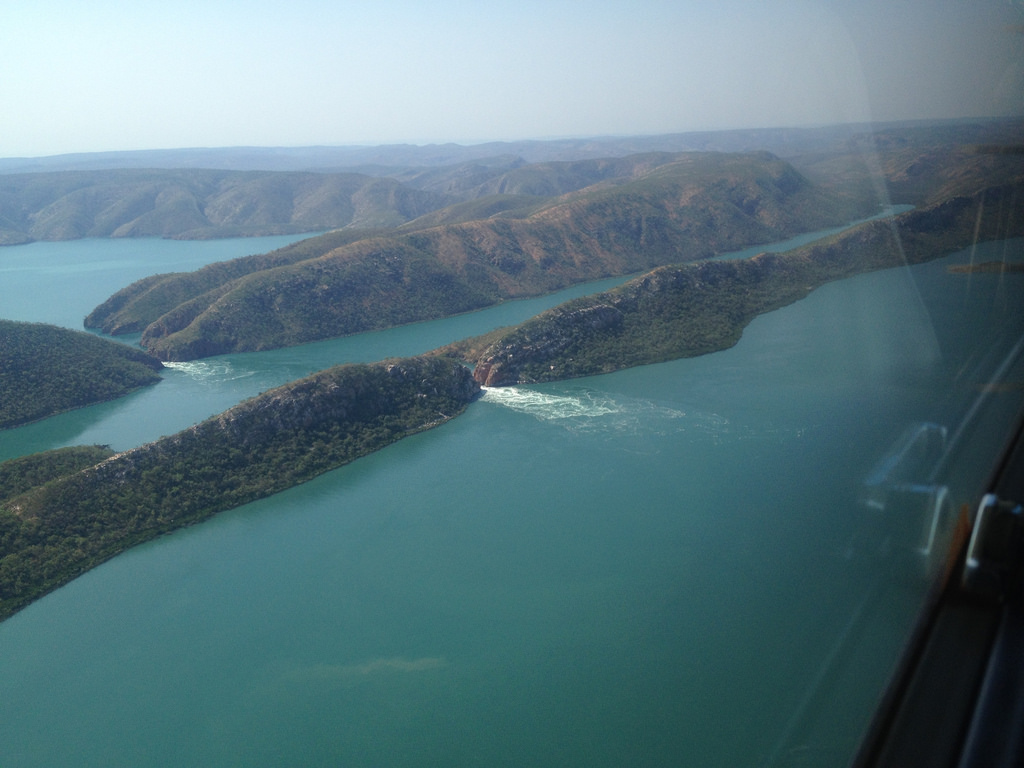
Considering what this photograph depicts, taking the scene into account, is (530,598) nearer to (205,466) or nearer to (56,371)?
(205,466)

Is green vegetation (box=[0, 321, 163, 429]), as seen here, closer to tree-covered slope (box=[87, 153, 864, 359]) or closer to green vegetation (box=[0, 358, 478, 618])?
tree-covered slope (box=[87, 153, 864, 359])

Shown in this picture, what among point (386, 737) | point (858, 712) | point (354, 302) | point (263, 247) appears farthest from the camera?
point (263, 247)

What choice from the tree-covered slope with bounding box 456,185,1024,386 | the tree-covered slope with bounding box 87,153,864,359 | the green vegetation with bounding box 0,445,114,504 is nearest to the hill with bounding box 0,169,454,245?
the tree-covered slope with bounding box 87,153,864,359

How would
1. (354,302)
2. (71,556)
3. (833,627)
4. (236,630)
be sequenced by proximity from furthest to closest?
(354,302)
(71,556)
(236,630)
(833,627)

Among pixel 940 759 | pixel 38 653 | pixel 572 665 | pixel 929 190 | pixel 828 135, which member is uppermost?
pixel 828 135

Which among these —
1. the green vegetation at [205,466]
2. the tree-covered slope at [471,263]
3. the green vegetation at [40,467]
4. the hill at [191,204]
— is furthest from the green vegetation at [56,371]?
the hill at [191,204]

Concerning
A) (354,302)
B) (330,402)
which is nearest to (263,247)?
(354,302)

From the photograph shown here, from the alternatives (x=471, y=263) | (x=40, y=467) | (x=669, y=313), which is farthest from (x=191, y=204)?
(x=40, y=467)

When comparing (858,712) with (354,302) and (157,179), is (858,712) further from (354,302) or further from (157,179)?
(157,179)
